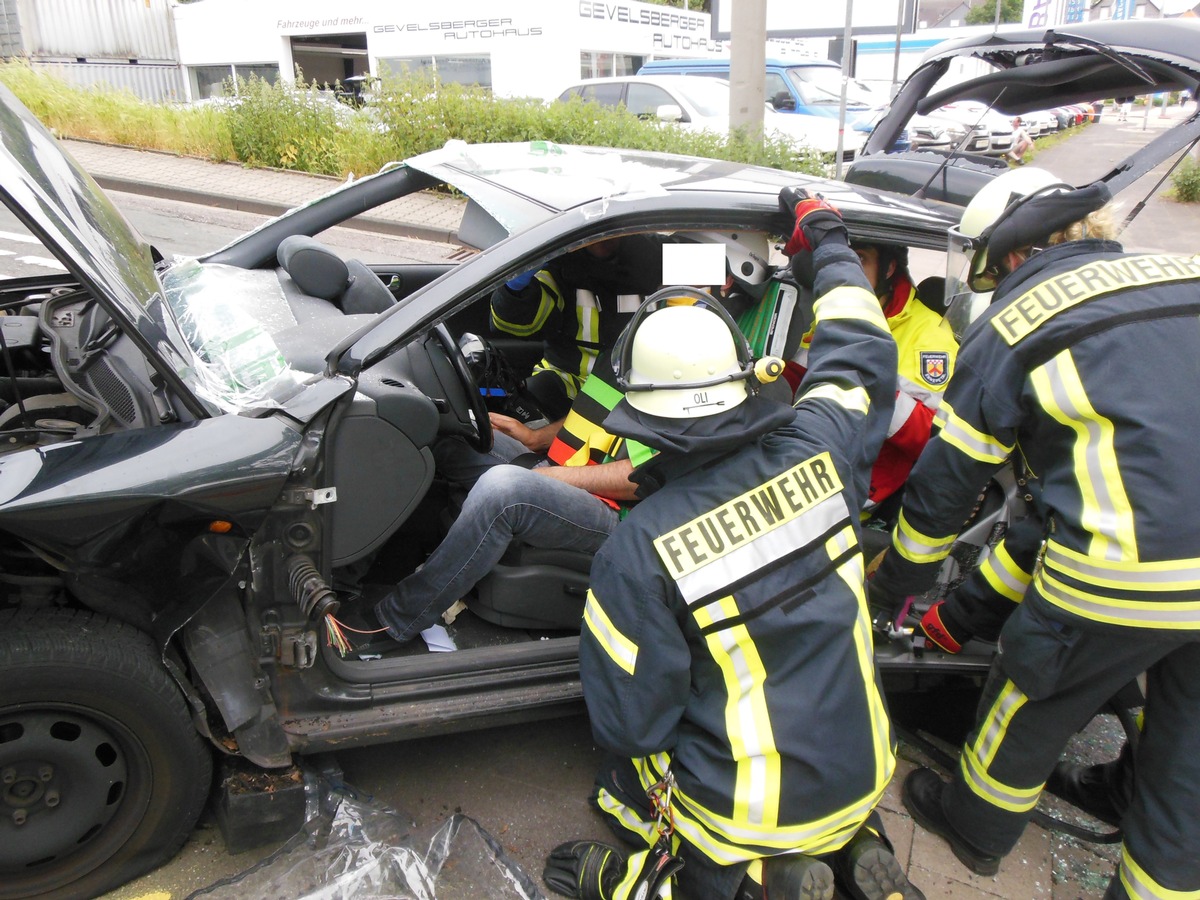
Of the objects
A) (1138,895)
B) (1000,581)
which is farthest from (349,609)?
(1138,895)

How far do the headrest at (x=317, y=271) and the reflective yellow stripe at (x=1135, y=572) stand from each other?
83.6 inches

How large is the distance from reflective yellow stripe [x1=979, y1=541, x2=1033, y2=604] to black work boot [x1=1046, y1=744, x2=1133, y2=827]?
0.56m

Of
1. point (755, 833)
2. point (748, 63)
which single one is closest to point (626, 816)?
point (755, 833)

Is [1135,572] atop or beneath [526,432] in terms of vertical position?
atop

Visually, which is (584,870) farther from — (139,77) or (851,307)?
(139,77)

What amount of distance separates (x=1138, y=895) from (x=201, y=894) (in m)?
2.13

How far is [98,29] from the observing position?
21.5 m

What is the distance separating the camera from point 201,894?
198 cm

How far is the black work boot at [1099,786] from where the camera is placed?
2.34 metres

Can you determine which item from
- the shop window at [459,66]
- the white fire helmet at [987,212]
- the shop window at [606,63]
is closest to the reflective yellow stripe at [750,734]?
the white fire helmet at [987,212]

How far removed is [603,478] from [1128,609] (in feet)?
4.28

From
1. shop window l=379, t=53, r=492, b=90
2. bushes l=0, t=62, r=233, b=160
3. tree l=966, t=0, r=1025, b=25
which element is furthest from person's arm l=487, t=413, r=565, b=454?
tree l=966, t=0, r=1025, b=25

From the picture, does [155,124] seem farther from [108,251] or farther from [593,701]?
[593,701]

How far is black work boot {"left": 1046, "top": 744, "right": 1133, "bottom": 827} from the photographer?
2.34 metres
